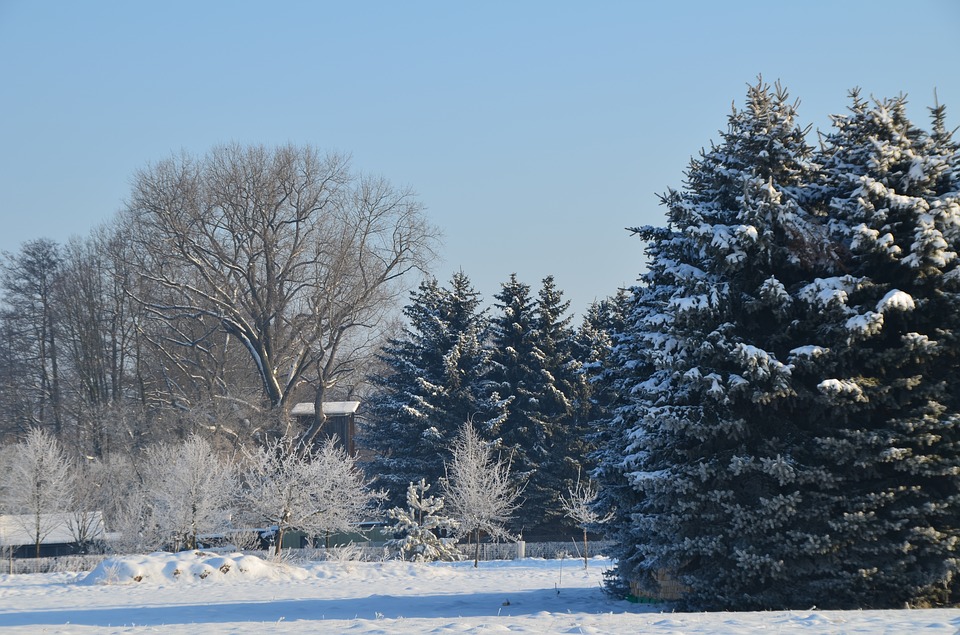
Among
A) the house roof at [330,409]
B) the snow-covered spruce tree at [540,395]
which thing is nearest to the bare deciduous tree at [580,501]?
the snow-covered spruce tree at [540,395]

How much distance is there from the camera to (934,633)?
35.6ft

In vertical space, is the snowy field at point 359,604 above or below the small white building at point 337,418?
below

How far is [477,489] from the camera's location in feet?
120

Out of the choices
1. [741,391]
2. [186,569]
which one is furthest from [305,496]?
[741,391]

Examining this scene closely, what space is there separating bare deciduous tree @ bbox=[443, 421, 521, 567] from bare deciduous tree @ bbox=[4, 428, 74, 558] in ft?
53.8

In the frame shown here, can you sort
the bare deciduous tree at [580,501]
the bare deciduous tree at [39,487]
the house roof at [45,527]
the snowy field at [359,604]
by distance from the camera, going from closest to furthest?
the snowy field at [359,604] → the bare deciduous tree at [580,501] → the bare deciduous tree at [39,487] → the house roof at [45,527]

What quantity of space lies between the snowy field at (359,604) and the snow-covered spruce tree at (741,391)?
1558mm

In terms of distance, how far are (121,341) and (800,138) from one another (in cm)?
4389

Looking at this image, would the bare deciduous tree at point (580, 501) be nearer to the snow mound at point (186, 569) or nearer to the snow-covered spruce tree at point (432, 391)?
the snow-covered spruce tree at point (432, 391)

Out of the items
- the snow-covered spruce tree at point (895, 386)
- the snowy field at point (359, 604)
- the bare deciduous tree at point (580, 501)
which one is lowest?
the snowy field at point (359, 604)

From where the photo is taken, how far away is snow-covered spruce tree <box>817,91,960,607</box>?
1462cm

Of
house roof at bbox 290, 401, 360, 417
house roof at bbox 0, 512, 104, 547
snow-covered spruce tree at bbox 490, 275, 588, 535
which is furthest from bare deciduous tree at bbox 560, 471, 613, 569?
house roof at bbox 0, 512, 104, 547

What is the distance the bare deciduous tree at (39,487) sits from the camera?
40406 millimetres

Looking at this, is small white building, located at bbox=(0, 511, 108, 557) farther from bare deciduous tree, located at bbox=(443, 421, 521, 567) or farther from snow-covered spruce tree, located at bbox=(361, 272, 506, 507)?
bare deciduous tree, located at bbox=(443, 421, 521, 567)
